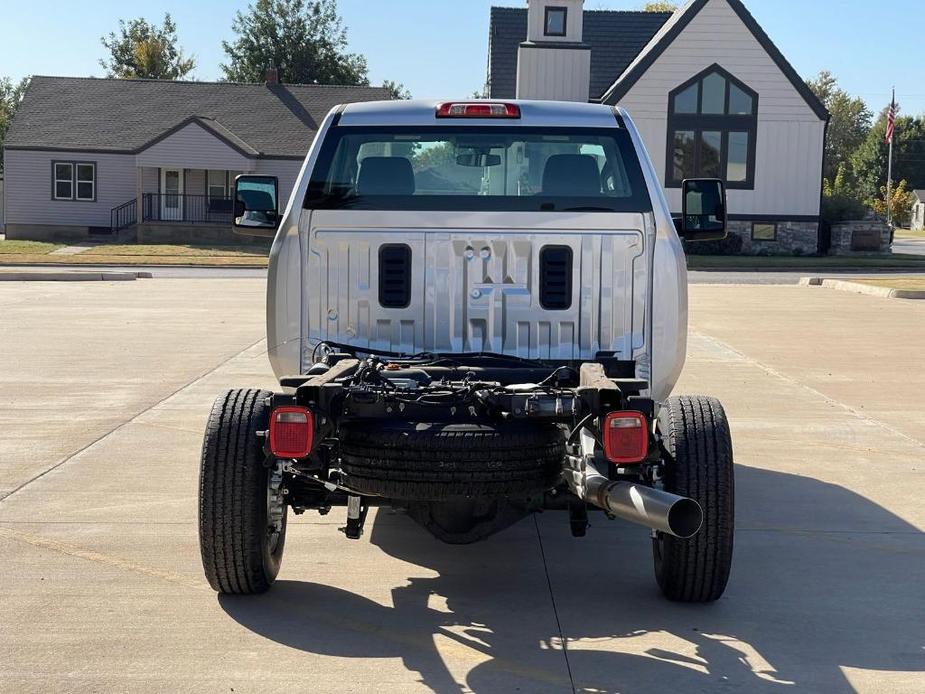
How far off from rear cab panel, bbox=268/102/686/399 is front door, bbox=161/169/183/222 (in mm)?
39282

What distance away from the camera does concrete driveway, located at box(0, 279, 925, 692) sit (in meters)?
4.51

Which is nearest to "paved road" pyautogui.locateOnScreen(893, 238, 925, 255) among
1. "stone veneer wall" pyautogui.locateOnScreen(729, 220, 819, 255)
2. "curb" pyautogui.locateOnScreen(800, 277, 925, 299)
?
"stone veneer wall" pyautogui.locateOnScreen(729, 220, 819, 255)

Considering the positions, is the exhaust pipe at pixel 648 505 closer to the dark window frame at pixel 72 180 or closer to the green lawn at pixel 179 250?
the green lawn at pixel 179 250

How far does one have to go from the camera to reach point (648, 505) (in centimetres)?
414

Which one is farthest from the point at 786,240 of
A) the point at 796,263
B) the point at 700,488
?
the point at 700,488

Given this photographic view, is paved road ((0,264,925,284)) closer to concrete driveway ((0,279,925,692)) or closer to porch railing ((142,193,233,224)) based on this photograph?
porch railing ((142,193,233,224))

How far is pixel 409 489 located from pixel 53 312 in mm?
14997

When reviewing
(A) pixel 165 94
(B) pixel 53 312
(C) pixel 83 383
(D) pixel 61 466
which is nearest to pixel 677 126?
(A) pixel 165 94

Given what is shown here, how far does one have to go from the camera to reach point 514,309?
20.0 ft

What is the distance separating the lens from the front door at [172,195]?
4455 cm

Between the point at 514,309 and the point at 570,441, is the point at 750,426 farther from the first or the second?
the point at 570,441

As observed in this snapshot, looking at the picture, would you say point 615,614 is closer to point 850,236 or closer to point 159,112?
point 850,236

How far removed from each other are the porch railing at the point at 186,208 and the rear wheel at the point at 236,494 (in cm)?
3978

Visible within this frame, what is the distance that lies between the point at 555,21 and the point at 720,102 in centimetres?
564
